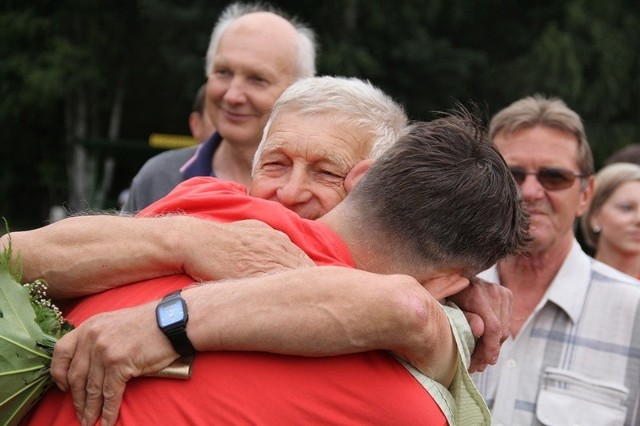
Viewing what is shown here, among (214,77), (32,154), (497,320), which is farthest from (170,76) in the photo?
(497,320)

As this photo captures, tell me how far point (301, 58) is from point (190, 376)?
10.6 ft

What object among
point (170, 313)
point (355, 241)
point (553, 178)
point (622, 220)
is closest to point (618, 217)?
point (622, 220)

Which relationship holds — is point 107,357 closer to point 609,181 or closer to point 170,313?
point 170,313

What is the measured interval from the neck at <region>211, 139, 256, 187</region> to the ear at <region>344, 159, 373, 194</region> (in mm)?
2148

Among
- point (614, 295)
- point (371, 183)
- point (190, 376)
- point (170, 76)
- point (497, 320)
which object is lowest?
point (170, 76)

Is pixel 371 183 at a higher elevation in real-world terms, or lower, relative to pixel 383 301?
higher

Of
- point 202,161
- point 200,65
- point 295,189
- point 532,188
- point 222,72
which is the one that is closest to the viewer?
point 295,189

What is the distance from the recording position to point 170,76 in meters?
28.5

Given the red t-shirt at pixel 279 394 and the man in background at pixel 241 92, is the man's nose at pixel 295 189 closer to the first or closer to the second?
the red t-shirt at pixel 279 394

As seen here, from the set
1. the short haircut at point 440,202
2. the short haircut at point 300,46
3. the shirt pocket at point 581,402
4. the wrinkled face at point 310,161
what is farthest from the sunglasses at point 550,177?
the short haircut at point 440,202

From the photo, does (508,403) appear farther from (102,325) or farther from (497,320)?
(102,325)

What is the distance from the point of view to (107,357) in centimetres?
197

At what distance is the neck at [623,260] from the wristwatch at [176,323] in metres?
4.76

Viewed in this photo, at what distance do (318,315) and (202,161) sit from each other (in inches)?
116
